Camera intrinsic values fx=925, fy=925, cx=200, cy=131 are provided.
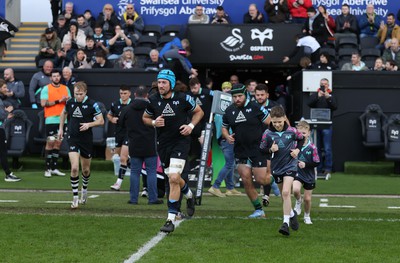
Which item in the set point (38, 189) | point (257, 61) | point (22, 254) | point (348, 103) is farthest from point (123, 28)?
point (22, 254)

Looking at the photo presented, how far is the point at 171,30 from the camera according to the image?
90.0 feet

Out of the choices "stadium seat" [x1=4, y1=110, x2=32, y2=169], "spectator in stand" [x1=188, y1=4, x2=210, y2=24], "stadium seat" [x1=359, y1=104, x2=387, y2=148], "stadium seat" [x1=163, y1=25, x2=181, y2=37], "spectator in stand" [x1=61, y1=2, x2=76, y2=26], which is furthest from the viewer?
"spectator in stand" [x1=61, y1=2, x2=76, y2=26]

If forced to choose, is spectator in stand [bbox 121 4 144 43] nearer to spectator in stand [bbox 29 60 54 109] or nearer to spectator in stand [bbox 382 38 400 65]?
spectator in stand [bbox 29 60 54 109]

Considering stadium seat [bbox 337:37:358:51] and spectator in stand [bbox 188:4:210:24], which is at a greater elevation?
spectator in stand [bbox 188:4:210:24]

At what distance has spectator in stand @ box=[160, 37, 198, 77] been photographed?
73.5 ft

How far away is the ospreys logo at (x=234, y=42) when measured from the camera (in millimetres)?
25438

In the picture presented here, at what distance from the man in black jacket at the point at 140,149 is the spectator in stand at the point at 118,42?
30.6ft

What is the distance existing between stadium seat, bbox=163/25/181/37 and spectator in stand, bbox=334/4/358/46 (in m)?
4.63

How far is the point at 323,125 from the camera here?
22094 mm

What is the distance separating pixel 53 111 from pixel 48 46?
14.7 feet

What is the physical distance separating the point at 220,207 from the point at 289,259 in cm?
571

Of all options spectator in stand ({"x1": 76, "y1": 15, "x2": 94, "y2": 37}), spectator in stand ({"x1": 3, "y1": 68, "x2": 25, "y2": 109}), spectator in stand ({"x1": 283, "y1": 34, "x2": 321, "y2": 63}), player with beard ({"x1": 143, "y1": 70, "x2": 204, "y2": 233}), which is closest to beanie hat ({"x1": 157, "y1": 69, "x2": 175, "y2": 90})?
player with beard ({"x1": 143, "y1": 70, "x2": 204, "y2": 233})

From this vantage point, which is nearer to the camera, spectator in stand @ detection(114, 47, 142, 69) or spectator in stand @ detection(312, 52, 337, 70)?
spectator in stand @ detection(312, 52, 337, 70)

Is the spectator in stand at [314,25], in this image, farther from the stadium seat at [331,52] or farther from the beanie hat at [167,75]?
the beanie hat at [167,75]
